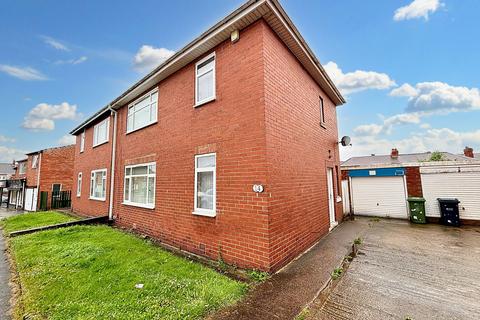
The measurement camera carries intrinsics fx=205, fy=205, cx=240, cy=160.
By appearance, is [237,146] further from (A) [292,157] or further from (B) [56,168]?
(B) [56,168]

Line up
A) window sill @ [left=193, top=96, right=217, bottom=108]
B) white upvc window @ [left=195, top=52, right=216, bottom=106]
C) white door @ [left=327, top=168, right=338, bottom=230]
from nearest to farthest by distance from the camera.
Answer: window sill @ [left=193, top=96, right=217, bottom=108] < white upvc window @ [left=195, top=52, right=216, bottom=106] < white door @ [left=327, top=168, right=338, bottom=230]

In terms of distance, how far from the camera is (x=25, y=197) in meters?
24.3

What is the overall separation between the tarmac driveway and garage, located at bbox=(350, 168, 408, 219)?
4.12 meters

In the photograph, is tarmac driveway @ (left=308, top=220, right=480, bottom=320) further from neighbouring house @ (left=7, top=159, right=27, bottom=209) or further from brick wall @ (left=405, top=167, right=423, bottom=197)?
neighbouring house @ (left=7, top=159, right=27, bottom=209)

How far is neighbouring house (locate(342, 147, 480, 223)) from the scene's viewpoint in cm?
906

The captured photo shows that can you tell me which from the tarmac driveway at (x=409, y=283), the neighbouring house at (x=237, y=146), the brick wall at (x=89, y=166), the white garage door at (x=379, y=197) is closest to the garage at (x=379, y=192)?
the white garage door at (x=379, y=197)

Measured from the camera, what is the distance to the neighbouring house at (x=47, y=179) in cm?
2131

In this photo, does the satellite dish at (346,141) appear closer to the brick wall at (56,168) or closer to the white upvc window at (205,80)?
the white upvc window at (205,80)

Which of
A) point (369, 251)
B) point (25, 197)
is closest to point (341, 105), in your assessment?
point (369, 251)

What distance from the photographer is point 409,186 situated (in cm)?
1046

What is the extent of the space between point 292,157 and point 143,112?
22.2 feet

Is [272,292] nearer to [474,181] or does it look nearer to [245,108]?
[245,108]

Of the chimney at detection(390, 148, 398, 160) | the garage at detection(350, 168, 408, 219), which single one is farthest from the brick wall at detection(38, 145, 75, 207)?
the chimney at detection(390, 148, 398, 160)

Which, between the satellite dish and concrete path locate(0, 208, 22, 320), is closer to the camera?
concrete path locate(0, 208, 22, 320)
